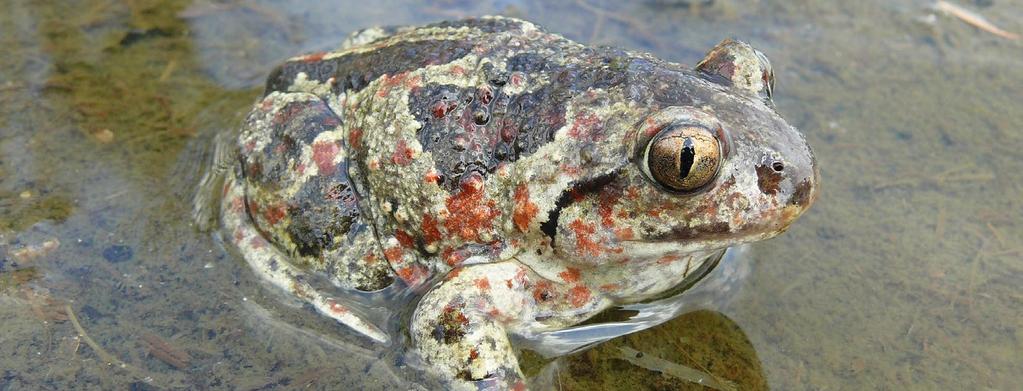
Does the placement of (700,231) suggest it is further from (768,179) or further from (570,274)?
(570,274)

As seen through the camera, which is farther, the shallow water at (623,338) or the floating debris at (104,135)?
the floating debris at (104,135)

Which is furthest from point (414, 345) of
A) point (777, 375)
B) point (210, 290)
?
point (777, 375)

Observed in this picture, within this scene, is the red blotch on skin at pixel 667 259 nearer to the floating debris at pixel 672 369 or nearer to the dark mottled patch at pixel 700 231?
the dark mottled patch at pixel 700 231

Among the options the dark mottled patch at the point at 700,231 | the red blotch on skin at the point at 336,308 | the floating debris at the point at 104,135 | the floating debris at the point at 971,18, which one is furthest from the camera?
the floating debris at the point at 971,18

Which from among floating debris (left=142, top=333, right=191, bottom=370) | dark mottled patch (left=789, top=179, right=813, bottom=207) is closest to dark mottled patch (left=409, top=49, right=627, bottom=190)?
dark mottled patch (left=789, top=179, right=813, bottom=207)

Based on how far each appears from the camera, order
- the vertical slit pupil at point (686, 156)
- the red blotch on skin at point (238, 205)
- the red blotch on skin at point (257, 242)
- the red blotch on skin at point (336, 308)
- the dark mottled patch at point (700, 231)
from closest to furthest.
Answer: the vertical slit pupil at point (686, 156), the dark mottled patch at point (700, 231), the red blotch on skin at point (336, 308), the red blotch on skin at point (257, 242), the red blotch on skin at point (238, 205)

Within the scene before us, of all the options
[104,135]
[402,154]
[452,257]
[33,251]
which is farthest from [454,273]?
[104,135]

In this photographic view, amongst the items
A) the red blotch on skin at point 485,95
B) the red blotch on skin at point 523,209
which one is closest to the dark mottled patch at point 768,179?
the red blotch on skin at point 523,209
